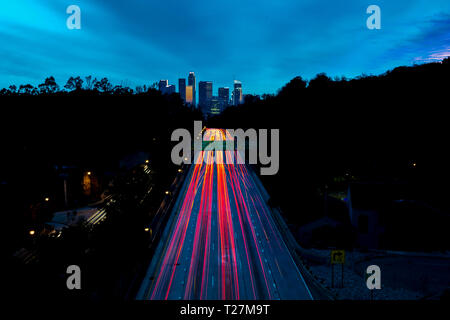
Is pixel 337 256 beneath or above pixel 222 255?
above

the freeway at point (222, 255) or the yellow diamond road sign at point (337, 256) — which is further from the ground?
the yellow diamond road sign at point (337, 256)

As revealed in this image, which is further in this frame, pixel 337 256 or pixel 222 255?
pixel 222 255

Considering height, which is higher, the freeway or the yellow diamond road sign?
the yellow diamond road sign

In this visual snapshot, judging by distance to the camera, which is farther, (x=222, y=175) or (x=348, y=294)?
(x=222, y=175)

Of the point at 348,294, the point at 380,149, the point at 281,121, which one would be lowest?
the point at 348,294

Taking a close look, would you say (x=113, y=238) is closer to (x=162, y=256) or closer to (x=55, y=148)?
(x=162, y=256)
